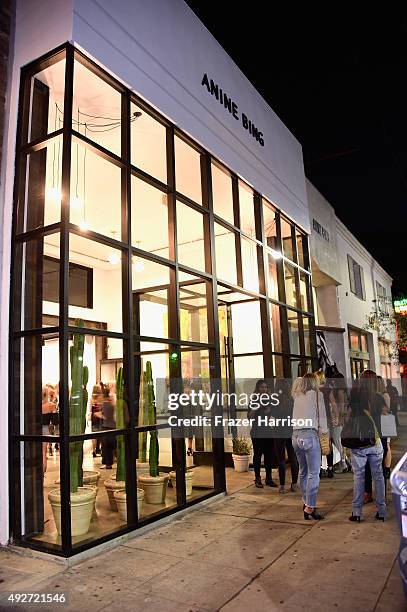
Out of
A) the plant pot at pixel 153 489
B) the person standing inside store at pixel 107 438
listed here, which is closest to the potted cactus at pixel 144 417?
the plant pot at pixel 153 489

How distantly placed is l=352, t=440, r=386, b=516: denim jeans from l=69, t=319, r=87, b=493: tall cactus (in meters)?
2.89

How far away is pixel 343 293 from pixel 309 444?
27.6ft

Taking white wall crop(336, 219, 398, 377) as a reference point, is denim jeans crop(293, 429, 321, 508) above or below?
below

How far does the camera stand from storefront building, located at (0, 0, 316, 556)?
4168mm

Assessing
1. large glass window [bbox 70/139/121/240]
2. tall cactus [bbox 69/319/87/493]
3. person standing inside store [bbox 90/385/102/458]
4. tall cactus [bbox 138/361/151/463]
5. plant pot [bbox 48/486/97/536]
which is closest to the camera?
plant pot [bbox 48/486/97/536]

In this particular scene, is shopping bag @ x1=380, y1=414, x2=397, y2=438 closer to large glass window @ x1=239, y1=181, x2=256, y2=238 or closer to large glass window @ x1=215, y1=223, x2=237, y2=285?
large glass window @ x1=239, y1=181, x2=256, y2=238

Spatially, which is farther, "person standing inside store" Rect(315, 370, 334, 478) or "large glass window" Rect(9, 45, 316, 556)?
"person standing inside store" Rect(315, 370, 334, 478)

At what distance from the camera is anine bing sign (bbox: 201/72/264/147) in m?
6.55

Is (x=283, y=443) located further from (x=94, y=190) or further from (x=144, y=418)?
(x=94, y=190)

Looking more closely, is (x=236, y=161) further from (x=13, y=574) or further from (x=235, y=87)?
(x=13, y=574)

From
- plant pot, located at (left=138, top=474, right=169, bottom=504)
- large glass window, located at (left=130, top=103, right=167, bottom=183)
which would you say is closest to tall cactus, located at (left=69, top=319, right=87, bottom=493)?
plant pot, located at (left=138, top=474, right=169, bottom=504)

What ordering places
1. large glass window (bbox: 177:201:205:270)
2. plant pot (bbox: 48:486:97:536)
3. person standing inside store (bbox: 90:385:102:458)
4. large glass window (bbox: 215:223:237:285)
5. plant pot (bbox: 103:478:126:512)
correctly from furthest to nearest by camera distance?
large glass window (bbox: 215:223:237:285) < person standing inside store (bbox: 90:385:102:458) < large glass window (bbox: 177:201:205:270) < plant pot (bbox: 103:478:126:512) < plant pot (bbox: 48:486:97:536)

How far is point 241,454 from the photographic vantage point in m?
7.79

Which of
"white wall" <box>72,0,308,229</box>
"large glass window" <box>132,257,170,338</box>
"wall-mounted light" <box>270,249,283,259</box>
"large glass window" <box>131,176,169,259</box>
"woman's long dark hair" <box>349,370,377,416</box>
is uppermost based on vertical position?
"white wall" <box>72,0,308,229</box>
